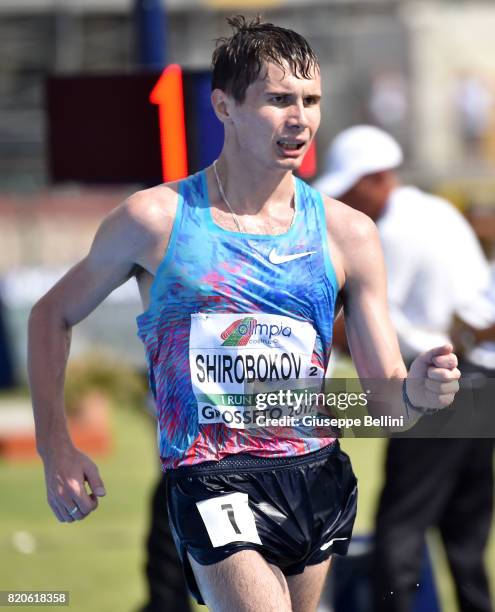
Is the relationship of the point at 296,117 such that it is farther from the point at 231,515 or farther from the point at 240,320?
the point at 231,515

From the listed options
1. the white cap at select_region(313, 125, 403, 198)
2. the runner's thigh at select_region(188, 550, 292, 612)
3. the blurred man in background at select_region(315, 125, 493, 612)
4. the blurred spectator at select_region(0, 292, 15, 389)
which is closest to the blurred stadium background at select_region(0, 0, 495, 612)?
the blurred spectator at select_region(0, 292, 15, 389)

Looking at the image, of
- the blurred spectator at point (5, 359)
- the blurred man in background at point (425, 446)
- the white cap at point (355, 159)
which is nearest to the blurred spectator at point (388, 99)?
the blurred spectator at point (5, 359)

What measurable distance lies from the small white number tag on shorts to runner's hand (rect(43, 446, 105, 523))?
0.29 metres

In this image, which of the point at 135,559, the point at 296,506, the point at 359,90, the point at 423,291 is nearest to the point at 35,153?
the point at 359,90

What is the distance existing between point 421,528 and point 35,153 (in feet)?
90.8

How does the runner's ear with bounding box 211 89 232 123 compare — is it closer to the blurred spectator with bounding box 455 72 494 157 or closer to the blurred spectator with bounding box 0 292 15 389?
the blurred spectator with bounding box 0 292 15 389

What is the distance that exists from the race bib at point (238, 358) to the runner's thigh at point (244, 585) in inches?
13.7

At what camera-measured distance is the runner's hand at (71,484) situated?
3.59 metres

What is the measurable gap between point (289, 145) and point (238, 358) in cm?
56

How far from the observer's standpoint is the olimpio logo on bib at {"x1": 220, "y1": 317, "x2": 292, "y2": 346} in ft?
11.6

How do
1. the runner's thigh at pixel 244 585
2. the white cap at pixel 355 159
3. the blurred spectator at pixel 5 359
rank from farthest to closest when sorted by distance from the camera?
the blurred spectator at pixel 5 359 < the white cap at pixel 355 159 < the runner's thigh at pixel 244 585

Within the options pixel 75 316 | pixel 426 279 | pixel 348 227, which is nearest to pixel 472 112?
pixel 426 279

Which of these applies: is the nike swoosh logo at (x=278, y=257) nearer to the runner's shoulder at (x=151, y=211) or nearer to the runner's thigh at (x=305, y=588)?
the runner's shoulder at (x=151, y=211)

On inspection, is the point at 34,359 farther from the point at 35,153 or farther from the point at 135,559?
the point at 35,153
